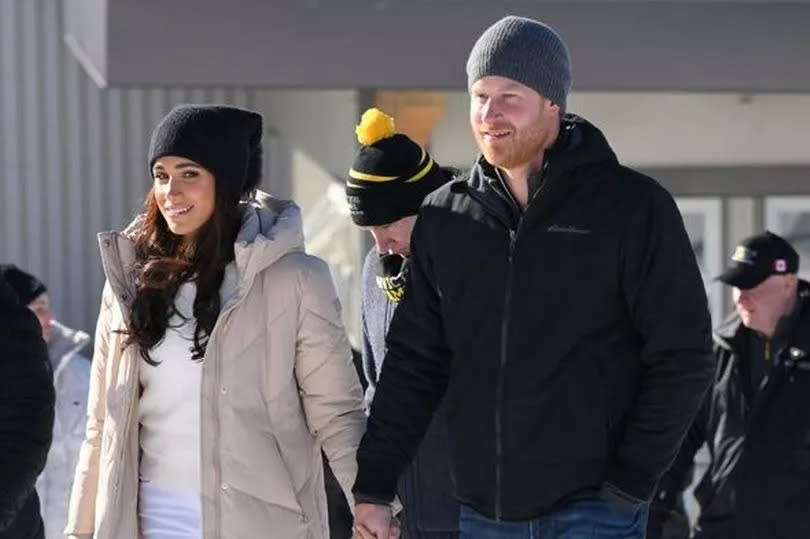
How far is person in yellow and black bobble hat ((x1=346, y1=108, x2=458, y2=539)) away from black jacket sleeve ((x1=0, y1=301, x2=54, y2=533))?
0.90 meters

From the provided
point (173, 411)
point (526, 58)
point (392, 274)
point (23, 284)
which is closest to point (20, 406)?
point (173, 411)

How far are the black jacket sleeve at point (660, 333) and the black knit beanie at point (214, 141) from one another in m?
1.11

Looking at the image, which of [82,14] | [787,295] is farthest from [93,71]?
[787,295]

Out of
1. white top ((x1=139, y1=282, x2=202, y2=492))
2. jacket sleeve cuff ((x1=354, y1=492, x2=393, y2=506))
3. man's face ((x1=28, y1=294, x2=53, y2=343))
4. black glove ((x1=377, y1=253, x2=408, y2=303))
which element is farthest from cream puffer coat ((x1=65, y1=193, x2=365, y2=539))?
man's face ((x1=28, y1=294, x2=53, y2=343))

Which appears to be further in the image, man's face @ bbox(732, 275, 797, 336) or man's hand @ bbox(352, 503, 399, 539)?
man's face @ bbox(732, 275, 797, 336)

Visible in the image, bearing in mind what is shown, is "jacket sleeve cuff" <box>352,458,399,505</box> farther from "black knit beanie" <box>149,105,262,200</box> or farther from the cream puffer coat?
"black knit beanie" <box>149,105,262,200</box>

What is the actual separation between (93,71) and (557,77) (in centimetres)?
443

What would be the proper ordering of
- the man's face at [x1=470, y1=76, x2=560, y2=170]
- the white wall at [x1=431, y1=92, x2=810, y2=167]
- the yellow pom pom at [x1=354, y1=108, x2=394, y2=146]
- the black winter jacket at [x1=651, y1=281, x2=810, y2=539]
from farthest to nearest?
the white wall at [x1=431, y1=92, x2=810, y2=167] < the black winter jacket at [x1=651, y1=281, x2=810, y2=539] < the yellow pom pom at [x1=354, y1=108, x2=394, y2=146] < the man's face at [x1=470, y1=76, x2=560, y2=170]

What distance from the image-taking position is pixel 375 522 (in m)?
4.07

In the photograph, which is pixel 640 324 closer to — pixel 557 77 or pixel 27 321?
pixel 557 77

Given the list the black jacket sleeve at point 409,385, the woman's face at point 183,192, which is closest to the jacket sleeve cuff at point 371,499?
the black jacket sleeve at point 409,385

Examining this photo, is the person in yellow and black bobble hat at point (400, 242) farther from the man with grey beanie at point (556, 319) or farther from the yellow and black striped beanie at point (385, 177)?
the man with grey beanie at point (556, 319)

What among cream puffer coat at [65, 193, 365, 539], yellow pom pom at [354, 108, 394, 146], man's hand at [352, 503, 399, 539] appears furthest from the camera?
yellow pom pom at [354, 108, 394, 146]

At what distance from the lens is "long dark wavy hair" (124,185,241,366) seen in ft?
14.1
